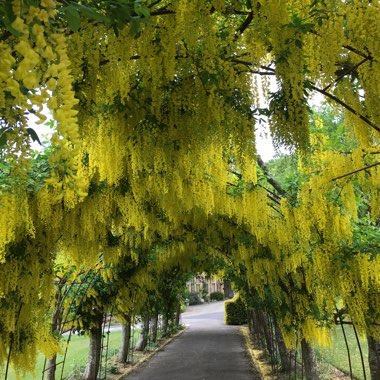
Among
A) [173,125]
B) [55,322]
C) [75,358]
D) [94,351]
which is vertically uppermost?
[173,125]

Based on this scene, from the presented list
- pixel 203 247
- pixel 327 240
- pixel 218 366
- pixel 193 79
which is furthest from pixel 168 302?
pixel 193 79

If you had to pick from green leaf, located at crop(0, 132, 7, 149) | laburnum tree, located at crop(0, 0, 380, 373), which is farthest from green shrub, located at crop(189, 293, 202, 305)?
green leaf, located at crop(0, 132, 7, 149)

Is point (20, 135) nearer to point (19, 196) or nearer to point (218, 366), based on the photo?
point (19, 196)

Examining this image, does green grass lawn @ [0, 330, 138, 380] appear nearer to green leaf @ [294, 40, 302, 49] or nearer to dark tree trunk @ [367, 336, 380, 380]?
dark tree trunk @ [367, 336, 380, 380]

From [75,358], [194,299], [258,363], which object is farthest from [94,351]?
[194,299]

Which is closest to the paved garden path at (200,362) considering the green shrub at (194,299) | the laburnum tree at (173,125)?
the laburnum tree at (173,125)

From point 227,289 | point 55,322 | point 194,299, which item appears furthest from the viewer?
point 194,299

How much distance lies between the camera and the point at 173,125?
2990 millimetres

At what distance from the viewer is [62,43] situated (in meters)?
1.07

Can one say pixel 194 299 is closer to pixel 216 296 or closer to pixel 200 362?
pixel 216 296

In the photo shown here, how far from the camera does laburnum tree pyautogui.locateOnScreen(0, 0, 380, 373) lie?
132 cm

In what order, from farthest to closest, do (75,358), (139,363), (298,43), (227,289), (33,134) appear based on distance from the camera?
1. (227,289)
2. (75,358)
3. (139,363)
4. (298,43)
5. (33,134)

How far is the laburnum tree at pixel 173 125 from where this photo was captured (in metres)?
1.32

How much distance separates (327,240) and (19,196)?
132 inches
